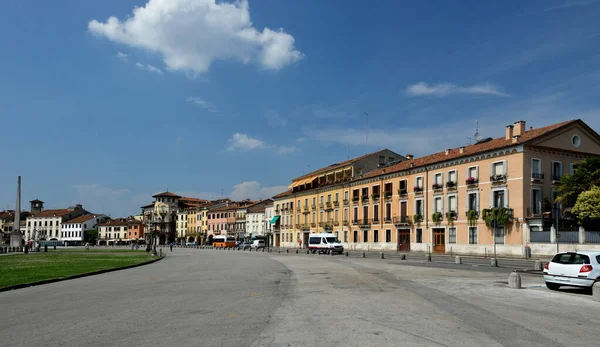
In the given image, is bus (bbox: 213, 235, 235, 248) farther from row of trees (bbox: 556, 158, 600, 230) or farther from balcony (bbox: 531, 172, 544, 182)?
row of trees (bbox: 556, 158, 600, 230)

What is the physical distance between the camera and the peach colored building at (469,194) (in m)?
44.4

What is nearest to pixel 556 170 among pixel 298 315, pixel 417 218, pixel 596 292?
pixel 417 218

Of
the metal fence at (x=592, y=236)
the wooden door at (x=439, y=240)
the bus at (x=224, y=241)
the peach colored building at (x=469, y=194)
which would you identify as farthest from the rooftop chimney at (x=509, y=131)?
the bus at (x=224, y=241)

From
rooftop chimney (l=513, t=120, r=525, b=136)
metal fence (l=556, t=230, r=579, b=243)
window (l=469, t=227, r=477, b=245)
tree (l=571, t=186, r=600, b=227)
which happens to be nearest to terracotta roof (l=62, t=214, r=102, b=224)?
window (l=469, t=227, r=477, b=245)

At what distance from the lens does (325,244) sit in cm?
5644

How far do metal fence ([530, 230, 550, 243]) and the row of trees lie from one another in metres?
2.62

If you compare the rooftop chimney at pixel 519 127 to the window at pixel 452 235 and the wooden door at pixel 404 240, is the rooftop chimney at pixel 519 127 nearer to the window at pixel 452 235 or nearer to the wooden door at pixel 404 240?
the window at pixel 452 235

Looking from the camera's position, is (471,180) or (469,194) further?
(469,194)

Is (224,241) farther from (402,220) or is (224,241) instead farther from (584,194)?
(584,194)

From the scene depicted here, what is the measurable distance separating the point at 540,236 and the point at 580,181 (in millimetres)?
5410

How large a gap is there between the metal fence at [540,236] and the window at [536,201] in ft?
8.61

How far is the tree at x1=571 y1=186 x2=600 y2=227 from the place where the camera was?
3734cm

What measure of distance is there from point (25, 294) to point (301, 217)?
7267 centimetres

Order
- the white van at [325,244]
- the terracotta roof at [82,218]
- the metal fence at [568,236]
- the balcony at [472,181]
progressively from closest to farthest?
the metal fence at [568,236] → the balcony at [472,181] → the white van at [325,244] → the terracotta roof at [82,218]
